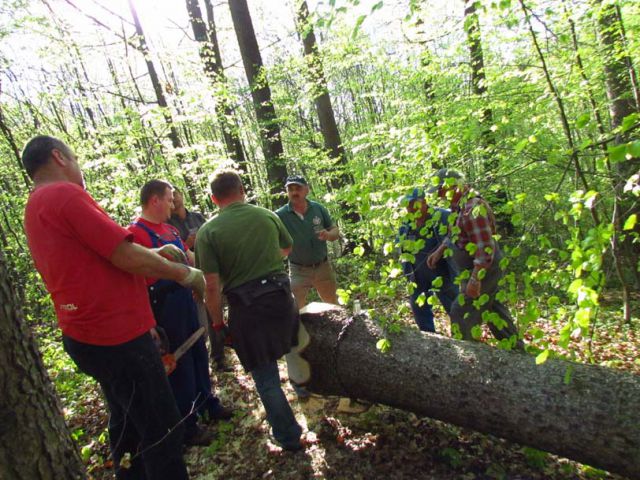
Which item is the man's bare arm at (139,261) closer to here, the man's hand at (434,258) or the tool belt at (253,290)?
the tool belt at (253,290)

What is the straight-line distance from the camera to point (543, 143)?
6223 millimetres

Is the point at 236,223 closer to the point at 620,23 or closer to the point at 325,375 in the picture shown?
the point at 325,375

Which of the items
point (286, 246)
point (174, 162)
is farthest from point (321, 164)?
point (286, 246)

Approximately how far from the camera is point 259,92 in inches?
311

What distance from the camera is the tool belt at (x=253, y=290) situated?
9.09 ft

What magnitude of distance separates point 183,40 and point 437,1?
802 cm

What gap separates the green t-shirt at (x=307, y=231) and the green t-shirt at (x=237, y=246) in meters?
1.87

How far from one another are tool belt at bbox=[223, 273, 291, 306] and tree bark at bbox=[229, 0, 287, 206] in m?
5.04

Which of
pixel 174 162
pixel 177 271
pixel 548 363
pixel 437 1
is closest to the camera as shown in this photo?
pixel 177 271

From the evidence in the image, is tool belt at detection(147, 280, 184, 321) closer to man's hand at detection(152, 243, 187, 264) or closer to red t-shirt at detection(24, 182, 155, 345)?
man's hand at detection(152, 243, 187, 264)

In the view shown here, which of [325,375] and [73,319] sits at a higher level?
[73,319]

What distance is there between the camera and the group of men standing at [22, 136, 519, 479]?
2.03 metres

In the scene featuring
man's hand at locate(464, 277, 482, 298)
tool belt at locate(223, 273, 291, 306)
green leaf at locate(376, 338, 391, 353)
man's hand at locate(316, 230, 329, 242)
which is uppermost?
tool belt at locate(223, 273, 291, 306)

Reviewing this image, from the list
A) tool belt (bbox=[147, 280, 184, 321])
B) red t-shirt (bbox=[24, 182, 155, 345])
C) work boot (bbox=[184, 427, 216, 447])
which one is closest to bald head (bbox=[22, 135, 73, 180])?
red t-shirt (bbox=[24, 182, 155, 345])
